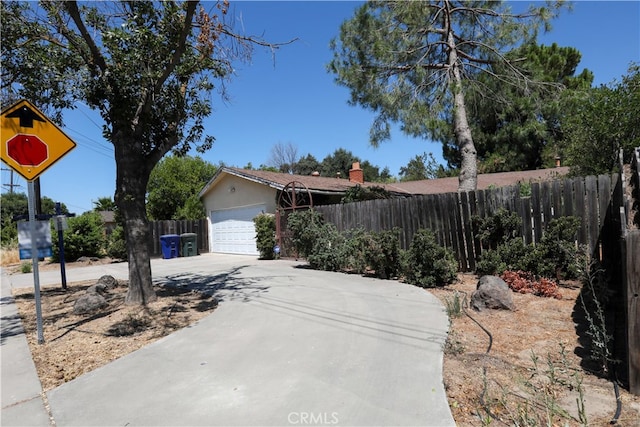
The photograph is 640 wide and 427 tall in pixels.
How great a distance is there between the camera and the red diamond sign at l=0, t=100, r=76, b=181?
4.51 metres

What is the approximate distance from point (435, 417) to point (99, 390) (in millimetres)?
2949

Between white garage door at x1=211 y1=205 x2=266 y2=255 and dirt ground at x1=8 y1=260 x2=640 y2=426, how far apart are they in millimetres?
9503

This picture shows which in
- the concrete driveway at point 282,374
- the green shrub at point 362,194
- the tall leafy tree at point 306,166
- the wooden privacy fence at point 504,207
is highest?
the tall leafy tree at point 306,166

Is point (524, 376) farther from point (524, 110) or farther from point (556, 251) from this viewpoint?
point (524, 110)

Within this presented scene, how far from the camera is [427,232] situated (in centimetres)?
774

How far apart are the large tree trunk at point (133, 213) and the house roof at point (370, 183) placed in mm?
8408

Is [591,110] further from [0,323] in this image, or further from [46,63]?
[0,323]

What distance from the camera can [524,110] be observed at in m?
11.5

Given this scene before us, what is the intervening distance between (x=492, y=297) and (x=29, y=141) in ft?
22.0

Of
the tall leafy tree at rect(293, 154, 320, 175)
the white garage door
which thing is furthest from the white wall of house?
the tall leafy tree at rect(293, 154, 320, 175)

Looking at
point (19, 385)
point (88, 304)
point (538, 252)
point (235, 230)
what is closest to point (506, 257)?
point (538, 252)

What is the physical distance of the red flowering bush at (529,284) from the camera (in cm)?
598

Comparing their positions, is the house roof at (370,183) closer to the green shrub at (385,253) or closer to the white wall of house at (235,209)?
the white wall of house at (235,209)

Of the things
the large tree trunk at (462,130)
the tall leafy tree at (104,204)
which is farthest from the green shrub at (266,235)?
the tall leafy tree at (104,204)
